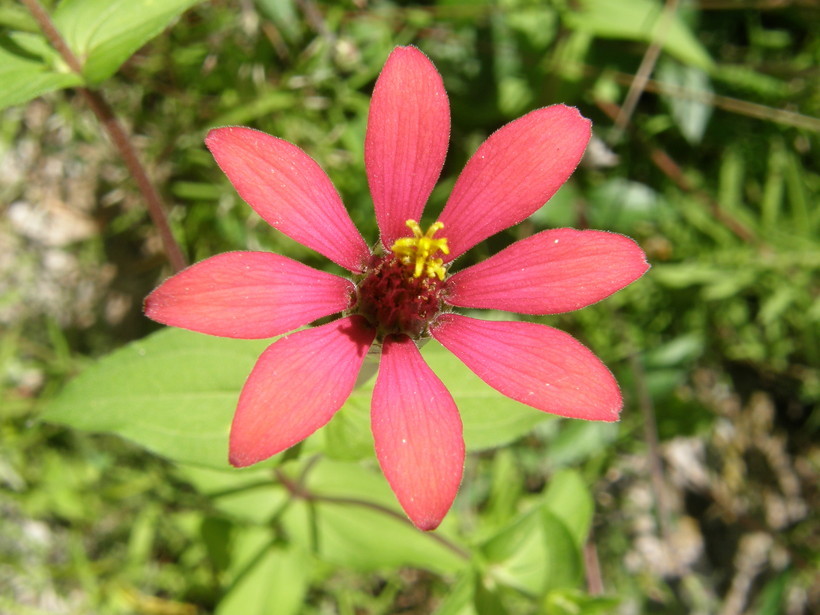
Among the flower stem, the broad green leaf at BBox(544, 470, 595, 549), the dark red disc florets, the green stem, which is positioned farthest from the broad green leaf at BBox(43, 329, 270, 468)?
the broad green leaf at BBox(544, 470, 595, 549)

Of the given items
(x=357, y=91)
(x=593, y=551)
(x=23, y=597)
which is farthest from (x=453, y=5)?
(x=23, y=597)

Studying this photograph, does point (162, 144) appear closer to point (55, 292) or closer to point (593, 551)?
point (55, 292)

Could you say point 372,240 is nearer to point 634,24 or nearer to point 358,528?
point 358,528

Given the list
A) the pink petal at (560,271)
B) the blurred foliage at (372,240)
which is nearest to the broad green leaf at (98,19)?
the blurred foliage at (372,240)

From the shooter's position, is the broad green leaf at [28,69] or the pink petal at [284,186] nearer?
the pink petal at [284,186]

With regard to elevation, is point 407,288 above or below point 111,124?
below

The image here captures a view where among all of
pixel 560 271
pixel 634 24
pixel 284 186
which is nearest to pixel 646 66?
pixel 634 24

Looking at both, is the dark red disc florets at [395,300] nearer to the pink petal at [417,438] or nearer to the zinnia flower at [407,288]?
the zinnia flower at [407,288]
